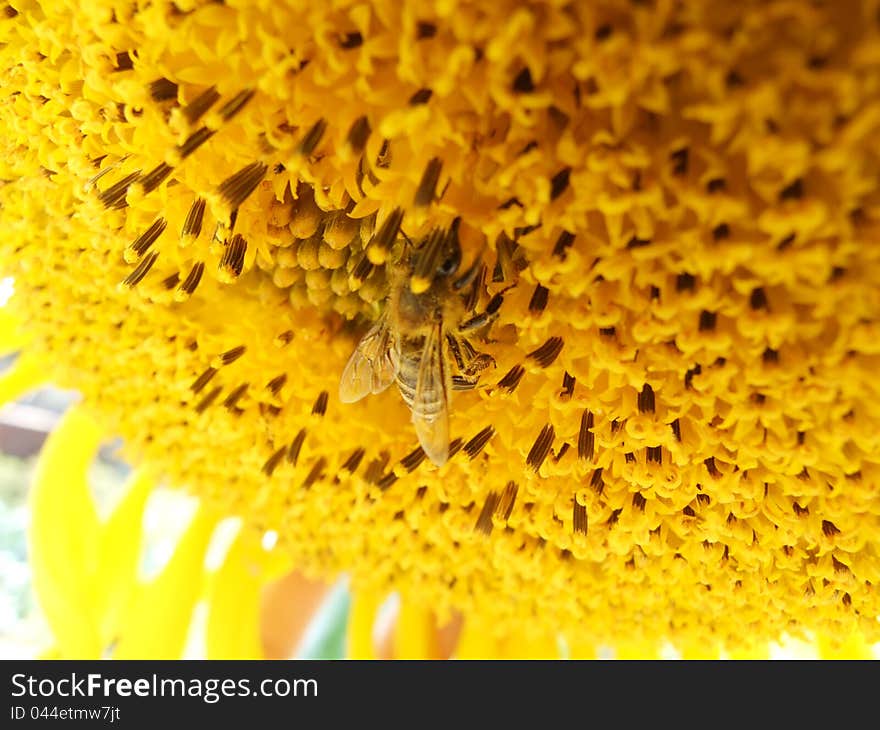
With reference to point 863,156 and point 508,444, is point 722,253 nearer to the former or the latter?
point 863,156

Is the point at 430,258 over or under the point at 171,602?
over

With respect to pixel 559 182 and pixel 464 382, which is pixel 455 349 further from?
pixel 559 182

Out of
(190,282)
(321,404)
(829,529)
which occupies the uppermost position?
(190,282)

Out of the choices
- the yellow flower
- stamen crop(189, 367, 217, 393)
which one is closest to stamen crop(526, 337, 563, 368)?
the yellow flower

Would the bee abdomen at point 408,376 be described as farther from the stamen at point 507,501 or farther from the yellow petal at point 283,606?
the yellow petal at point 283,606

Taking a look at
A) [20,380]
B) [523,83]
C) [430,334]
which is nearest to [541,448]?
[430,334]
